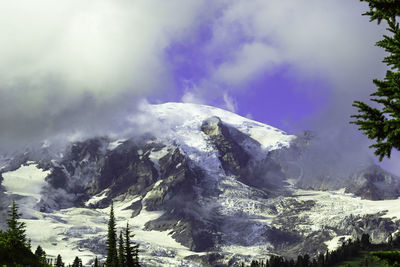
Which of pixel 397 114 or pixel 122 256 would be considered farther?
pixel 122 256

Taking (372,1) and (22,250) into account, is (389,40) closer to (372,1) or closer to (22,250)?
(372,1)

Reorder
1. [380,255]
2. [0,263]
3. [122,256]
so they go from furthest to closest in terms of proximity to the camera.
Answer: [122,256]
[0,263]
[380,255]

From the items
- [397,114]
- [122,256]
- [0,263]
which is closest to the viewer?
[397,114]

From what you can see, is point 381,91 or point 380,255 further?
point 381,91

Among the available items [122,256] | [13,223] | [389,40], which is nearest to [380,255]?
[389,40]

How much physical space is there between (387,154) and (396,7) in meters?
4.60

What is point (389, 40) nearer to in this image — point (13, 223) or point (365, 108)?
point (365, 108)

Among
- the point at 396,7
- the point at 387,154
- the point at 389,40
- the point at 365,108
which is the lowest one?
the point at 387,154

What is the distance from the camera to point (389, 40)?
17.6 meters

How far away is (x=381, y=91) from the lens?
697 inches

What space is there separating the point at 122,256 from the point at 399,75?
77620 millimetres

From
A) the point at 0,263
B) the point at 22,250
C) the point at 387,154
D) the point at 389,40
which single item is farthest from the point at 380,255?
the point at 22,250

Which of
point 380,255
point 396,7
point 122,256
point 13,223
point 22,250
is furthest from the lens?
point 122,256

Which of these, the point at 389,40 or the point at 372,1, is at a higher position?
the point at 372,1
